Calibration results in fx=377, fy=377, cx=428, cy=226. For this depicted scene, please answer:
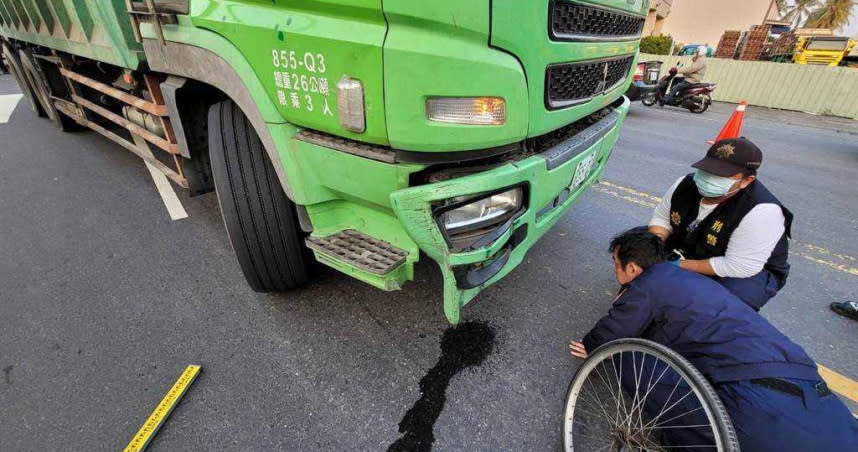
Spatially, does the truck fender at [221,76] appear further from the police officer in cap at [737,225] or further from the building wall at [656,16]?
the building wall at [656,16]

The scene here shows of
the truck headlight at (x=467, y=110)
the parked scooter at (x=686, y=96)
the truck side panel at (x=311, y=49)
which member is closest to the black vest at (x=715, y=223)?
the truck headlight at (x=467, y=110)

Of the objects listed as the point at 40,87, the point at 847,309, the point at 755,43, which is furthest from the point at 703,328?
the point at 755,43

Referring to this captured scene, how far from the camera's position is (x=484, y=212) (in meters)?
1.57

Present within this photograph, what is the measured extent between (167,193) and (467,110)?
385 centimetres

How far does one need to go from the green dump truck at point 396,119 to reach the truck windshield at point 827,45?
794 inches

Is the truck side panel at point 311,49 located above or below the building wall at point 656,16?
below

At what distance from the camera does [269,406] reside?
1.76 metres

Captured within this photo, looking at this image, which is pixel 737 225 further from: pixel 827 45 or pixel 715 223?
pixel 827 45

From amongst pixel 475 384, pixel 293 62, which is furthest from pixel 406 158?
pixel 475 384

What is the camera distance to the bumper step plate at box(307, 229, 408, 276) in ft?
5.52

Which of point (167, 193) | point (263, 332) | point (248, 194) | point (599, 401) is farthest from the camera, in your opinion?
point (167, 193)

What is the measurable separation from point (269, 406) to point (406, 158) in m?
1.32

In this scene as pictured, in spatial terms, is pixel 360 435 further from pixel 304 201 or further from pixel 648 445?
pixel 648 445

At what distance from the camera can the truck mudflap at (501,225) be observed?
1.39 meters
